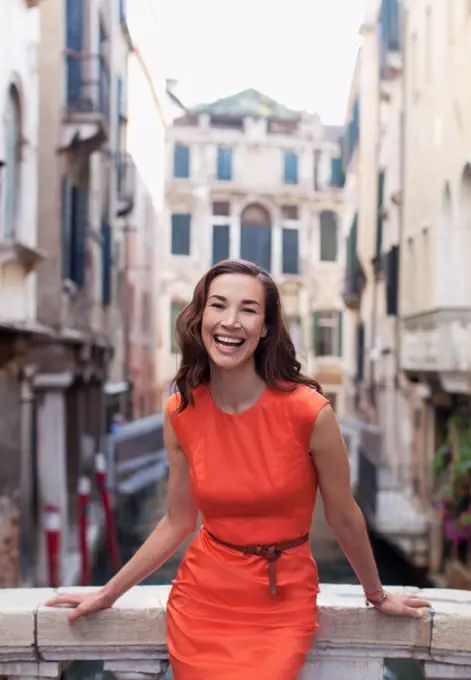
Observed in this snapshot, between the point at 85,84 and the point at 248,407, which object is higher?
the point at 85,84

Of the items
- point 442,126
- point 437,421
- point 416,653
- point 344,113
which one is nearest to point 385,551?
point 437,421

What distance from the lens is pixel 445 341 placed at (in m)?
3.44

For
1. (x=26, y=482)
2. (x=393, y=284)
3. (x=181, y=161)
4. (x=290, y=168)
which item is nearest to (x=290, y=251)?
(x=290, y=168)

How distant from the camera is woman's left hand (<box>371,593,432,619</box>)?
3.14ft

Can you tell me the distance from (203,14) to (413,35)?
1.27 metres

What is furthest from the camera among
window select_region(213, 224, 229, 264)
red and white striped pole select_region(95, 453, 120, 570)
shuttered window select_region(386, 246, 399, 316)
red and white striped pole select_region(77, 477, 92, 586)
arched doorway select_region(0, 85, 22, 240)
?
window select_region(213, 224, 229, 264)

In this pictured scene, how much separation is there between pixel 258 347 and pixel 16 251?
2139 mm

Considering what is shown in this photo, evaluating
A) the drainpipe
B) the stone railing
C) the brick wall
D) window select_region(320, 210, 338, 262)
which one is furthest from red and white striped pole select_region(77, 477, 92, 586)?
the stone railing

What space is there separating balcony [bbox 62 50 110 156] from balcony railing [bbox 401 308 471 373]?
77.7 inches

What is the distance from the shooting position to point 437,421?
14.0ft

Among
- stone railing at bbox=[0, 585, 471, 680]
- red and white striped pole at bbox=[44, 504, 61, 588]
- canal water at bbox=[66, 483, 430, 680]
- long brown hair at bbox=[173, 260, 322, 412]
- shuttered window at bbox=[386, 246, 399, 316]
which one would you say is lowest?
canal water at bbox=[66, 483, 430, 680]

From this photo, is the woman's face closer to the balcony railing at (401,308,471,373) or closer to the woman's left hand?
the woman's left hand

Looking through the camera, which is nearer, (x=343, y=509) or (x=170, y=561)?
(x=343, y=509)

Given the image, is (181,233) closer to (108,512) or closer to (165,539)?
(108,512)
